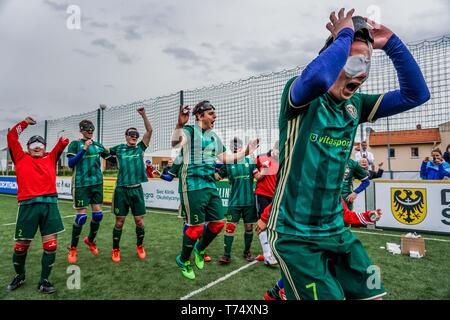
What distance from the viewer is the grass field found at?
381cm

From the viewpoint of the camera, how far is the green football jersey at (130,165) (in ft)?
18.3

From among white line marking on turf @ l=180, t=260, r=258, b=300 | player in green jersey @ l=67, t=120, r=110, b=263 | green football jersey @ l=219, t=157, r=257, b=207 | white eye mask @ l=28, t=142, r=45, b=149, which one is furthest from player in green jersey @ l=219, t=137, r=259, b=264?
white eye mask @ l=28, t=142, r=45, b=149

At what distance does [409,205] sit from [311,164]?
7.44 m

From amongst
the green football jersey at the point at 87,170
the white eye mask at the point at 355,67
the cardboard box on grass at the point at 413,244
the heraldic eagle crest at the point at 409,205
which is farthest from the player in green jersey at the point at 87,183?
the heraldic eagle crest at the point at 409,205

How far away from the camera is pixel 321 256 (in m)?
1.58

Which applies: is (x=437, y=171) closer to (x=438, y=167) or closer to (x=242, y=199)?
(x=438, y=167)

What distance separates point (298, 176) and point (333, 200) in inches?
10.8

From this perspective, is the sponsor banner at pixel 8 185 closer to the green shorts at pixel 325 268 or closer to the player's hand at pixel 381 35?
the green shorts at pixel 325 268

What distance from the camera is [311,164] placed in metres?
1.60

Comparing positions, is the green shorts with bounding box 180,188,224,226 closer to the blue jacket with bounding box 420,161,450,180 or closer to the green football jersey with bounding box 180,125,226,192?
the green football jersey with bounding box 180,125,226,192

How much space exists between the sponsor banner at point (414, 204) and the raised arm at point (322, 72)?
294 inches

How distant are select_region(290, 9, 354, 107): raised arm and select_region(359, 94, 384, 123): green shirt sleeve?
1.94 feet

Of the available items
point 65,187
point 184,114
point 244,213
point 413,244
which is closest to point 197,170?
point 184,114
